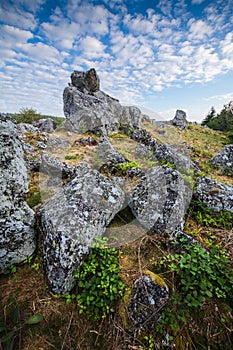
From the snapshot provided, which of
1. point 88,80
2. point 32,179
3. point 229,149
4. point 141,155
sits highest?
point 88,80

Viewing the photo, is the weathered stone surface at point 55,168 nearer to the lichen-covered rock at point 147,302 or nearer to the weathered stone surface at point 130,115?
the lichen-covered rock at point 147,302

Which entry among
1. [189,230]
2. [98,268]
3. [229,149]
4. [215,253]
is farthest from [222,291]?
[229,149]

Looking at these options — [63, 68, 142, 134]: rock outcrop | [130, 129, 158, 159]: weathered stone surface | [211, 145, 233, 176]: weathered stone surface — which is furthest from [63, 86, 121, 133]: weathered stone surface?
[211, 145, 233, 176]: weathered stone surface

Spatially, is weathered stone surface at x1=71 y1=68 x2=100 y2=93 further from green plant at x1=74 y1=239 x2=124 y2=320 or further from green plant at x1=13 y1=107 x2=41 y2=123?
green plant at x1=74 y1=239 x2=124 y2=320

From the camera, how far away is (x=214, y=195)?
4086 millimetres

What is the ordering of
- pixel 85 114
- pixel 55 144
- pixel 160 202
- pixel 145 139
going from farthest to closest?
1. pixel 85 114
2. pixel 145 139
3. pixel 55 144
4. pixel 160 202

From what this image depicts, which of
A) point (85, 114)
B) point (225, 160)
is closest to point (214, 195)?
point (225, 160)

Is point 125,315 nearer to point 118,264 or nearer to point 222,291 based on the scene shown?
point 118,264

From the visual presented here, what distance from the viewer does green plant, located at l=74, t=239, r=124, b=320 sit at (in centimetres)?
238

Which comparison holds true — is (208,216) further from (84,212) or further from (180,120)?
(180,120)

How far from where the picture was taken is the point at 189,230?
349 centimetres

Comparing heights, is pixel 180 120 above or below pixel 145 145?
above

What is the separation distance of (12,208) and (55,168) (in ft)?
9.30

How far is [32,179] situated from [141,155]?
201 inches
